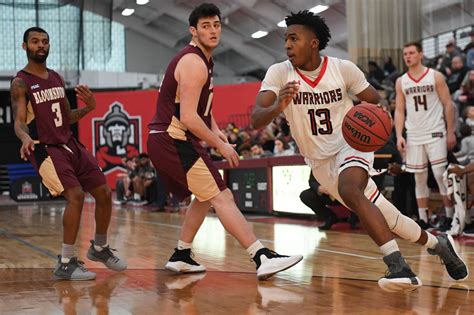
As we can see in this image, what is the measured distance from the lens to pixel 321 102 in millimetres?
5172

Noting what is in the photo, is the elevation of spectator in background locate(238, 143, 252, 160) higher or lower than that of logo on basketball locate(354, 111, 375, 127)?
higher

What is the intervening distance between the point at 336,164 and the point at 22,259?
3459 millimetres

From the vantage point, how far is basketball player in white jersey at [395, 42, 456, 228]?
28.2 ft

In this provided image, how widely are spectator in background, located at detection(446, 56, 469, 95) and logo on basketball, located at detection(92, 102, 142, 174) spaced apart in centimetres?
1351

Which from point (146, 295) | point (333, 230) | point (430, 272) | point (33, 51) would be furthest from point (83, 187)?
point (333, 230)

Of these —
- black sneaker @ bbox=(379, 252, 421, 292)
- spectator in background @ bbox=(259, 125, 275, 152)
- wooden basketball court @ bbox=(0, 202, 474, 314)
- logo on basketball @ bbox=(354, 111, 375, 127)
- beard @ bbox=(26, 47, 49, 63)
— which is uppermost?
beard @ bbox=(26, 47, 49, 63)

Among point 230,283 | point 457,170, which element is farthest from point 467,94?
point 230,283

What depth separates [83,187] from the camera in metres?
6.14

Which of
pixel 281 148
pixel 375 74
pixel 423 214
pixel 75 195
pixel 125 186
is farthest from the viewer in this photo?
pixel 125 186

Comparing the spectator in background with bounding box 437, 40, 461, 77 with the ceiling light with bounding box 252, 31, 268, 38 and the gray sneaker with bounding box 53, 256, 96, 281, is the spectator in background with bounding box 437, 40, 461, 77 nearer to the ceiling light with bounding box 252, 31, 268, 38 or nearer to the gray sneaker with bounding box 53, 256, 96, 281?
the gray sneaker with bounding box 53, 256, 96, 281

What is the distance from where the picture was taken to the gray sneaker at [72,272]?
577 centimetres

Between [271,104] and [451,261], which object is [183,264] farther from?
[451,261]

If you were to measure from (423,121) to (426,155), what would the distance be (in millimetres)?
401

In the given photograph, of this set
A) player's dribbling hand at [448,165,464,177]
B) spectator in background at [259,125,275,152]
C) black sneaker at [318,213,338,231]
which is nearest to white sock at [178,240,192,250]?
player's dribbling hand at [448,165,464,177]
